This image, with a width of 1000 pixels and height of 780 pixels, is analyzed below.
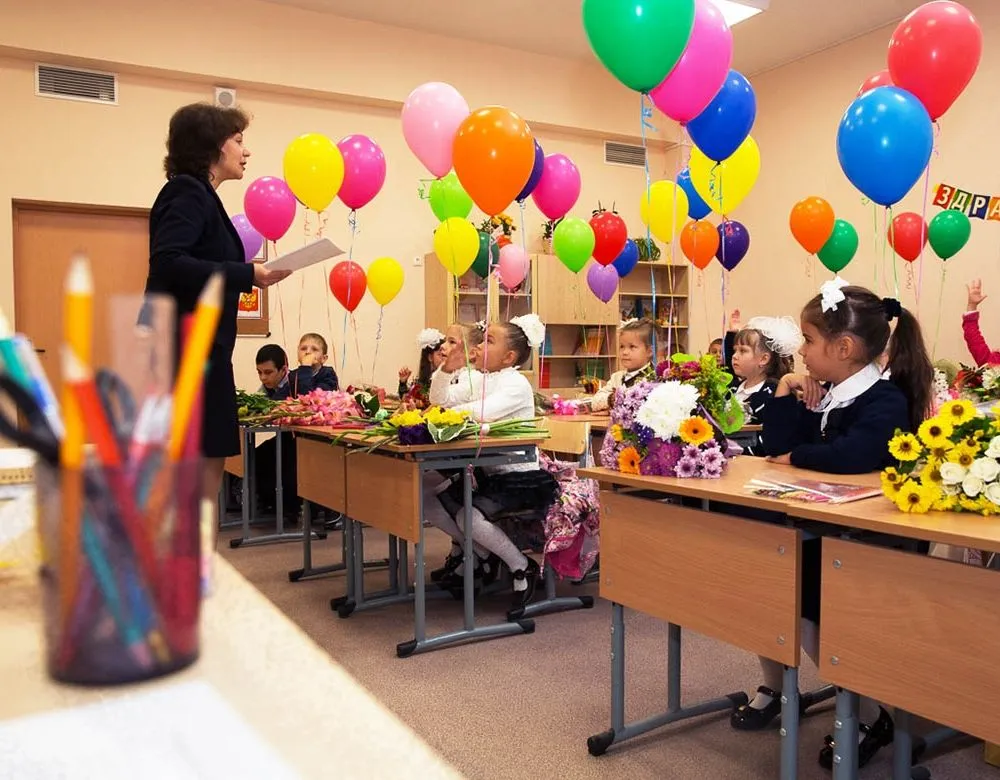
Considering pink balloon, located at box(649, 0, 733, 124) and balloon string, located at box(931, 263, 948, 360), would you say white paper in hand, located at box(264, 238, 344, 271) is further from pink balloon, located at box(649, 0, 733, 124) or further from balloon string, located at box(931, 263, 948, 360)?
balloon string, located at box(931, 263, 948, 360)

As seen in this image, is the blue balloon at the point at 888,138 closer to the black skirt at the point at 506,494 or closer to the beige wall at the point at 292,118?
the black skirt at the point at 506,494

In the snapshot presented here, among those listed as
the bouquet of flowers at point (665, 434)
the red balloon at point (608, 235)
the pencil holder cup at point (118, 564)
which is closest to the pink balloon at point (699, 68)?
the bouquet of flowers at point (665, 434)

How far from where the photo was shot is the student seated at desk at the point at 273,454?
532 centimetres

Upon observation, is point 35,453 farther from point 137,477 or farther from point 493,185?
point 493,185

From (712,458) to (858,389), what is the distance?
0.44 m

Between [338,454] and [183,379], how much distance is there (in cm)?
323

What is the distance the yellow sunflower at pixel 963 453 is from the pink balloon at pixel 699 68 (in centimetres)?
193

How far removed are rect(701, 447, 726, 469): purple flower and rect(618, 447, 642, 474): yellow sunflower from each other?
0.17 metres

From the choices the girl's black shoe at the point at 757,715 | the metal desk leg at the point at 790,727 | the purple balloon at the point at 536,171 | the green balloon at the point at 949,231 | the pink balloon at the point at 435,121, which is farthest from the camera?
the green balloon at the point at 949,231

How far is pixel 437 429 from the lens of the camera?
2.89m

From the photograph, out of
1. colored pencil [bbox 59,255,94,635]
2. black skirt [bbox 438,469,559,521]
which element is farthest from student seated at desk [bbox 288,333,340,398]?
colored pencil [bbox 59,255,94,635]

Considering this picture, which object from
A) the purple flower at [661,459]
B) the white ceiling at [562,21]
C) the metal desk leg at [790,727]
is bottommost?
the metal desk leg at [790,727]

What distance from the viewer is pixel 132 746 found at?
40cm

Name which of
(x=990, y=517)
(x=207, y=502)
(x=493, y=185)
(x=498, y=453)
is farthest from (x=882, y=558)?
(x=493, y=185)
